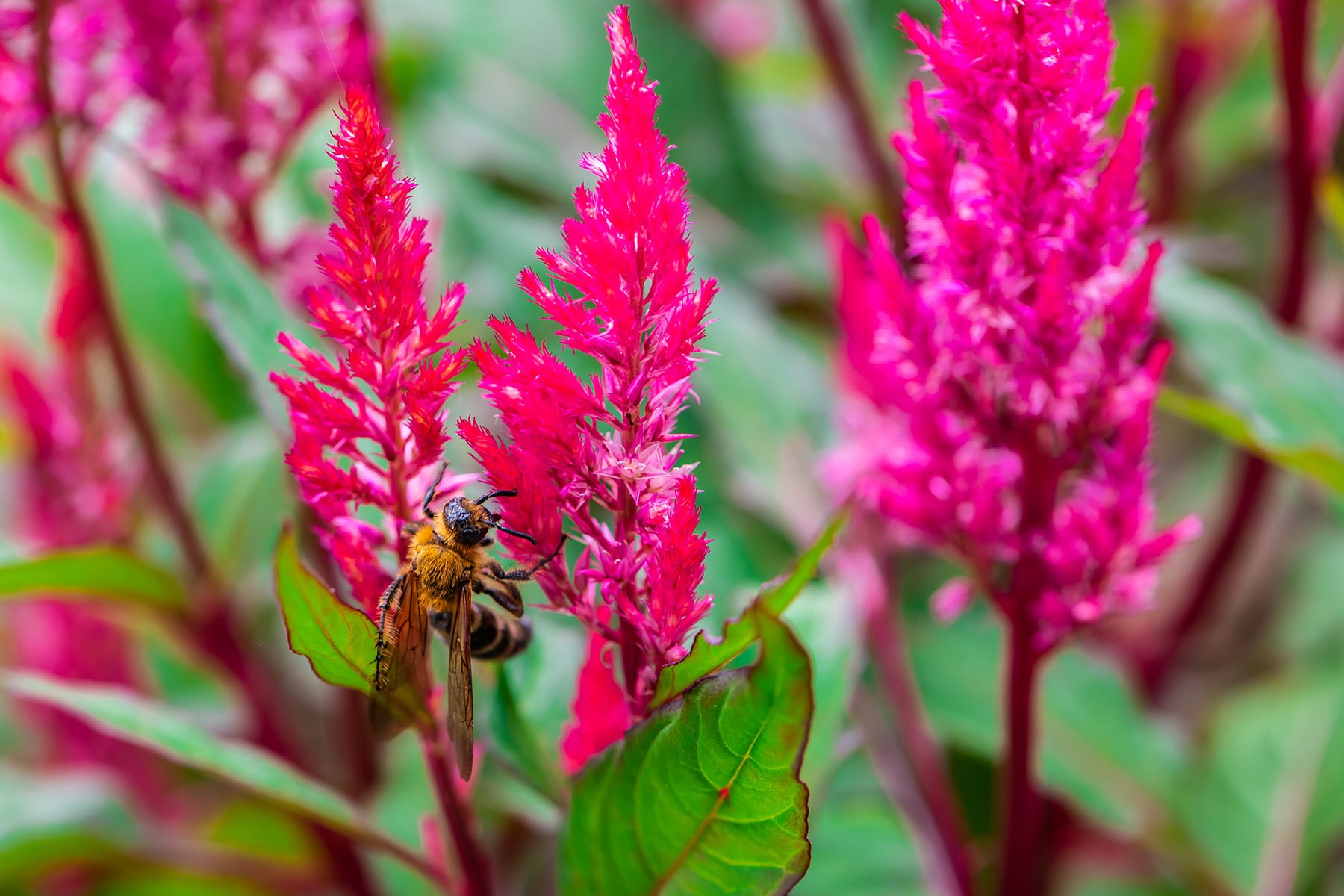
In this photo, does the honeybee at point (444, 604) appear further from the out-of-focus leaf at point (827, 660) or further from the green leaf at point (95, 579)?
the green leaf at point (95, 579)

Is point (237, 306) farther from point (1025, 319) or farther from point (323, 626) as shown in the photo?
point (1025, 319)

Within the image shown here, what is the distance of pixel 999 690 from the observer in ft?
3.43

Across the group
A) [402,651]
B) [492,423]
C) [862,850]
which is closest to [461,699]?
[402,651]

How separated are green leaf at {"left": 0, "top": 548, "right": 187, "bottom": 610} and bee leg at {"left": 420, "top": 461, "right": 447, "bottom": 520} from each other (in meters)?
0.32

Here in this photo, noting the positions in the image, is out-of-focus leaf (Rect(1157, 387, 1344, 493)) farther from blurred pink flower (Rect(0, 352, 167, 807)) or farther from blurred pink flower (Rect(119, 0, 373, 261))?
blurred pink flower (Rect(0, 352, 167, 807))

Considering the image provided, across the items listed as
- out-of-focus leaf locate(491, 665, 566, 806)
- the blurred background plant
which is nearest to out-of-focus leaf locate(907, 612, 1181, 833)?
the blurred background plant

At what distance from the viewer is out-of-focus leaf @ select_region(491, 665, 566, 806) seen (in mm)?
590

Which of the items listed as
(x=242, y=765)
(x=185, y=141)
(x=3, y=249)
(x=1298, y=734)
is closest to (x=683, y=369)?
(x=242, y=765)

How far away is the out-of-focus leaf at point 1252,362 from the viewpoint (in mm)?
796

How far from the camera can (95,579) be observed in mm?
805

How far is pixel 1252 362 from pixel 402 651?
0.62 meters

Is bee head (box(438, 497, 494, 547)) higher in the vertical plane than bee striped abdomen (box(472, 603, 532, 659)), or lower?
higher

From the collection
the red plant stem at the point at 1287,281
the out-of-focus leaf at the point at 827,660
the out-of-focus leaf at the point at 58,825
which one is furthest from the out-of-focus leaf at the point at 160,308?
the red plant stem at the point at 1287,281

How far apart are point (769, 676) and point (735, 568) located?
0.55 metres
